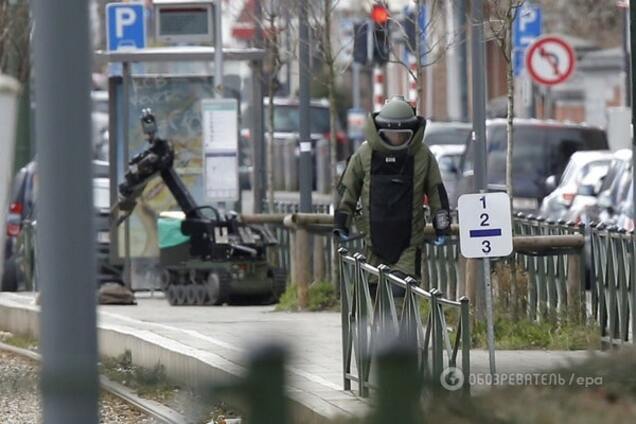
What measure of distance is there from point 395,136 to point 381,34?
28.4ft

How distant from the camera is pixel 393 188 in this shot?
12.0 metres

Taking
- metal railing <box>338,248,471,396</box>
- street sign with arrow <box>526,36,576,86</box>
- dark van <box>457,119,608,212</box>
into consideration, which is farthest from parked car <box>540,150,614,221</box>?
metal railing <box>338,248,471,396</box>

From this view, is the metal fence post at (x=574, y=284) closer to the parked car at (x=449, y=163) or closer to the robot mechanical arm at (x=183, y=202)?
the robot mechanical arm at (x=183, y=202)

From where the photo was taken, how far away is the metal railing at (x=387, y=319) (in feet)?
30.2

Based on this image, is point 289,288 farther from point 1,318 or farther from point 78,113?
point 78,113

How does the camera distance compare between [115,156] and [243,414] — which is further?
[115,156]

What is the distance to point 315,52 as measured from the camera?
71.3 feet

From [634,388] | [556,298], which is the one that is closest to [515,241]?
[556,298]

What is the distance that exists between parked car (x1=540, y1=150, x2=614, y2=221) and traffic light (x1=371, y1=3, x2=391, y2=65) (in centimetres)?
310

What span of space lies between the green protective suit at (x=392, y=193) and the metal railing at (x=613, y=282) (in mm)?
1328

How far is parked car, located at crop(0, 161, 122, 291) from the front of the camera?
68.1ft

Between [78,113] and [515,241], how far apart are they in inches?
354

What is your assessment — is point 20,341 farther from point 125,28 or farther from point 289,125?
point 289,125

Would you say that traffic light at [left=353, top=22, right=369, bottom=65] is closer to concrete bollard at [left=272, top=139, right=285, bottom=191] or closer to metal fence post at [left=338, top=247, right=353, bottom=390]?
metal fence post at [left=338, top=247, right=353, bottom=390]
